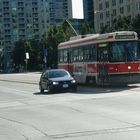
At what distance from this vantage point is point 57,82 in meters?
29.8

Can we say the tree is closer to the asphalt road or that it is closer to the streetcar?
the streetcar

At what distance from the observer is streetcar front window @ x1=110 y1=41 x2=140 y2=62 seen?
99.8ft

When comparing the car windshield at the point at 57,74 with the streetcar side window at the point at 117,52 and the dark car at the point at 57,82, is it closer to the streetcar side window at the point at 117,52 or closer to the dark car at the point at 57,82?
the dark car at the point at 57,82

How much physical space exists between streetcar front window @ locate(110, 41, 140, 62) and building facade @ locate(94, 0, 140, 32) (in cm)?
10048

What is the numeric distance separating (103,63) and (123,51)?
1.43 metres

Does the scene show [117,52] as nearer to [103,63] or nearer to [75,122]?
[103,63]

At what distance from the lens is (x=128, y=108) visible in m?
17.8

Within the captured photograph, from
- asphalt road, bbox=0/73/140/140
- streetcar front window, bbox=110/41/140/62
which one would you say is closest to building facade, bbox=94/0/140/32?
streetcar front window, bbox=110/41/140/62

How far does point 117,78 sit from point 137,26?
63.9 metres

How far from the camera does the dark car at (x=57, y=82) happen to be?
2967 cm

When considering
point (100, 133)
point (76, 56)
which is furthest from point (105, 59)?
point (100, 133)

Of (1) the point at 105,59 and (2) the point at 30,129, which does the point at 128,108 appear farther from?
(1) the point at 105,59

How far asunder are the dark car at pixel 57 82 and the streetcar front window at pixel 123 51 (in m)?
2.78

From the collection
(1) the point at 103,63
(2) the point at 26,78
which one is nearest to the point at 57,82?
(1) the point at 103,63
